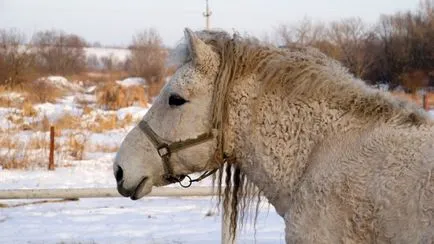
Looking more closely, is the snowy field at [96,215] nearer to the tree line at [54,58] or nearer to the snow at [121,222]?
the snow at [121,222]

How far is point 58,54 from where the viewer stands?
214 ft

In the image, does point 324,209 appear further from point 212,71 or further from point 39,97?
point 39,97

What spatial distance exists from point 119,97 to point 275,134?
75.5 ft

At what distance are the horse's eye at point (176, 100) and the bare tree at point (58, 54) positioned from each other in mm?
56223

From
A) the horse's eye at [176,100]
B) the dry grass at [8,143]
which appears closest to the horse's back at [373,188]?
the horse's eye at [176,100]

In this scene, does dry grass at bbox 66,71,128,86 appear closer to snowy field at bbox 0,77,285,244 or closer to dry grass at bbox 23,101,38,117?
dry grass at bbox 23,101,38,117

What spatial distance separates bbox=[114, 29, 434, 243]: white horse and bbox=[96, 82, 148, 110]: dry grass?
22.3m

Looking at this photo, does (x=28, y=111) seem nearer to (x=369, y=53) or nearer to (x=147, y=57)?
(x=369, y=53)

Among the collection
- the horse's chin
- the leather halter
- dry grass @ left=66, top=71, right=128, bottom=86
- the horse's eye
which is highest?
the horse's eye

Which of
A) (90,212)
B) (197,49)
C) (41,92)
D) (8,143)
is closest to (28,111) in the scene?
(8,143)

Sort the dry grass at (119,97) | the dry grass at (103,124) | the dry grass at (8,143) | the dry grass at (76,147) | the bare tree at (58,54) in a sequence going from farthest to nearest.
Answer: the bare tree at (58,54) → the dry grass at (119,97) → the dry grass at (103,124) → the dry grass at (76,147) → the dry grass at (8,143)

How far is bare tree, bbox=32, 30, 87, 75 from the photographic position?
61688 millimetres

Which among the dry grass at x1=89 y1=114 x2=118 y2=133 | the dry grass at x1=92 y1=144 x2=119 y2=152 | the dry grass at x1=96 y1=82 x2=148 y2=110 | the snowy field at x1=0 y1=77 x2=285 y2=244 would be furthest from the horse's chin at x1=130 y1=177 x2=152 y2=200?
the dry grass at x1=96 y1=82 x2=148 y2=110

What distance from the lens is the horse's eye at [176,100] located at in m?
3.14
